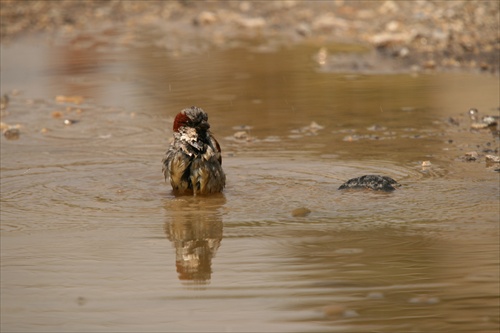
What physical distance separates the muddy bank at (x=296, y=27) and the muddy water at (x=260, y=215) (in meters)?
1.59

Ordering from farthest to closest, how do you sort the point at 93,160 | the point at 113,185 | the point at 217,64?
the point at 217,64 → the point at 93,160 → the point at 113,185

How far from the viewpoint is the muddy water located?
4.68 meters

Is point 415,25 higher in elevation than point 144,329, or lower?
higher

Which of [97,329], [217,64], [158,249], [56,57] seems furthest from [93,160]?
[56,57]

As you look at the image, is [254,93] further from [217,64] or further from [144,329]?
[144,329]

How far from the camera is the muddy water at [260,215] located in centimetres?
468

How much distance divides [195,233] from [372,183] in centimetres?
143

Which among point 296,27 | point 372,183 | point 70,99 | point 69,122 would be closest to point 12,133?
point 69,122

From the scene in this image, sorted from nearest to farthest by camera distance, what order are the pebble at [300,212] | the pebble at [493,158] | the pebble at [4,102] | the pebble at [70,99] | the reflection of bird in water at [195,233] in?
the reflection of bird in water at [195,233]
the pebble at [300,212]
the pebble at [493,158]
the pebble at [4,102]
the pebble at [70,99]

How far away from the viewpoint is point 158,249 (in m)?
5.80

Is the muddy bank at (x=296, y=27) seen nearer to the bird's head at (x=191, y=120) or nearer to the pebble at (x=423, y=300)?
the bird's head at (x=191, y=120)

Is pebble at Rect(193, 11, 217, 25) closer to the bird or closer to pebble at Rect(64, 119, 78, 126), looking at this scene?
pebble at Rect(64, 119, 78, 126)

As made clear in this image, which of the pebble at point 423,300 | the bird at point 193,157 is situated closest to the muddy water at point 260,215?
the pebble at point 423,300

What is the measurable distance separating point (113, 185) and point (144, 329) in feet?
10.4
